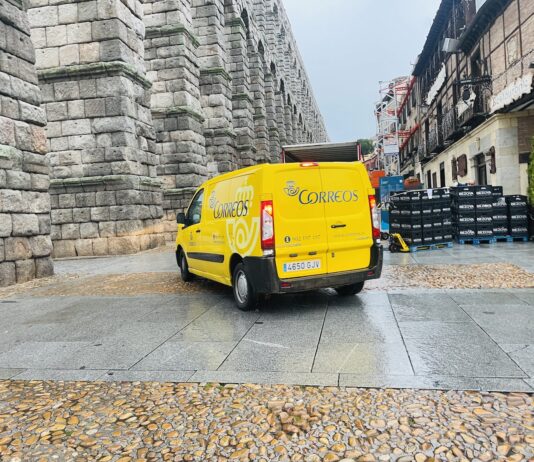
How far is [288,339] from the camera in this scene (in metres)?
4.34

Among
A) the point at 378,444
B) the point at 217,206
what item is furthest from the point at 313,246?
the point at 378,444

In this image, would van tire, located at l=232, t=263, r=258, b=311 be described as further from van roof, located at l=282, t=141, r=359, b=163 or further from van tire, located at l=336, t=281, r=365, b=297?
van roof, located at l=282, t=141, r=359, b=163

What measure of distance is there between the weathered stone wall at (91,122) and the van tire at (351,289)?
307 inches

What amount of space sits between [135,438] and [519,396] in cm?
249

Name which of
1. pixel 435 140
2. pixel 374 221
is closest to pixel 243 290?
pixel 374 221

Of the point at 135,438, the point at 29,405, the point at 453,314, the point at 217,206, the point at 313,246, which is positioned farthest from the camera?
the point at 217,206

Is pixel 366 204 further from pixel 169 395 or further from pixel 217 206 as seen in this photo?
pixel 169 395

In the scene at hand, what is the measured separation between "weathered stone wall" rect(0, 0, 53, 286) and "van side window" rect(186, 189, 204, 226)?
3.43 metres

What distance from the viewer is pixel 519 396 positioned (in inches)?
114

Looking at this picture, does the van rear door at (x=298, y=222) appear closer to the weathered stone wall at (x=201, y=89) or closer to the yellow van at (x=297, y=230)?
the yellow van at (x=297, y=230)

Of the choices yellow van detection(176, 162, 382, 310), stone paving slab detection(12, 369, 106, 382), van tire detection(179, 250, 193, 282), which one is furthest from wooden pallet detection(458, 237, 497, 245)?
stone paving slab detection(12, 369, 106, 382)

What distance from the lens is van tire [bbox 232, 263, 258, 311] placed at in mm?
5469

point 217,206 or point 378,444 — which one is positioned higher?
point 217,206

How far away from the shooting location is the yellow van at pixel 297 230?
5.20 meters
